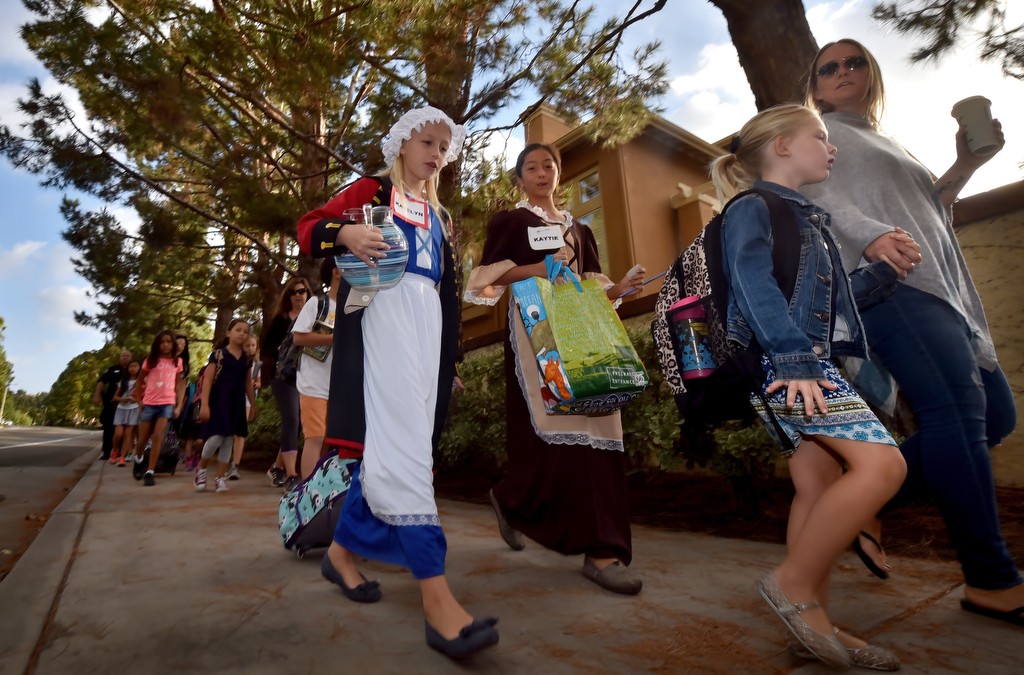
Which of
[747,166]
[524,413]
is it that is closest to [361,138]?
[524,413]

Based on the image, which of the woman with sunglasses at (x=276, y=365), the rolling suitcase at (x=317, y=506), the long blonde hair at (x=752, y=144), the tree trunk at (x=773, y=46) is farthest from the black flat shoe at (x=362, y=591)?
the tree trunk at (x=773, y=46)

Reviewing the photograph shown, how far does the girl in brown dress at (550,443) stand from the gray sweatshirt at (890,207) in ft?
2.98

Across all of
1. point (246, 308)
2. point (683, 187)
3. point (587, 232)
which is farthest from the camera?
point (246, 308)

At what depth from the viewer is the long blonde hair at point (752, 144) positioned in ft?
6.97

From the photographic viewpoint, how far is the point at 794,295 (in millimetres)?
1875

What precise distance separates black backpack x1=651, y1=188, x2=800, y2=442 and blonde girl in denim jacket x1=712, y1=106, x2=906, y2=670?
1.2 inches

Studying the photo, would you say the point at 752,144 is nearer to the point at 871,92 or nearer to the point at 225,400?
the point at 871,92

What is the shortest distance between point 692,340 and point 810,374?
0.40 meters

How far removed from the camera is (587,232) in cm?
334

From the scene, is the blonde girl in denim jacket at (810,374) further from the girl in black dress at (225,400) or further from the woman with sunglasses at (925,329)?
the girl in black dress at (225,400)

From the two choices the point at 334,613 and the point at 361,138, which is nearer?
the point at 334,613

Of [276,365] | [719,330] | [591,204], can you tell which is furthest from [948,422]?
[591,204]

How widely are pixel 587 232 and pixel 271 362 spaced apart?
374 cm

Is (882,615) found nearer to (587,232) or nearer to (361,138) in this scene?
(587,232)
